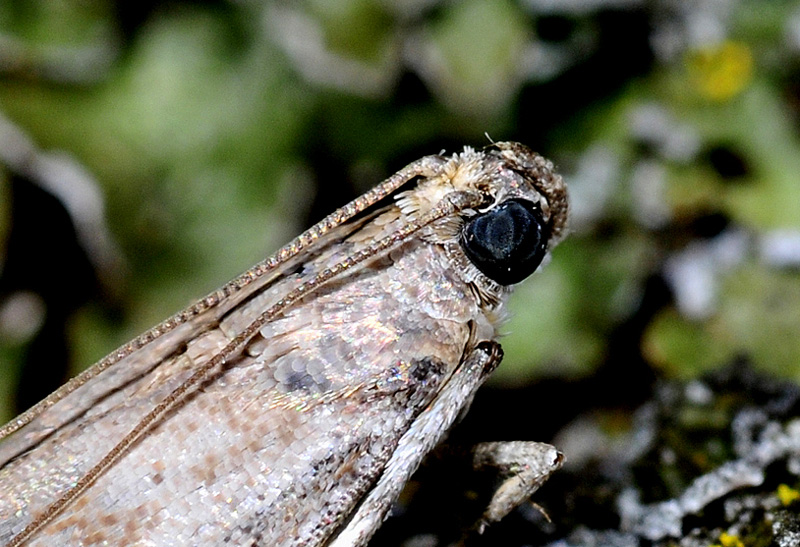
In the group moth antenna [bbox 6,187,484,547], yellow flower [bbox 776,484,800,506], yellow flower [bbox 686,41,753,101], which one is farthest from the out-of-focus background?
moth antenna [bbox 6,187,484,547]

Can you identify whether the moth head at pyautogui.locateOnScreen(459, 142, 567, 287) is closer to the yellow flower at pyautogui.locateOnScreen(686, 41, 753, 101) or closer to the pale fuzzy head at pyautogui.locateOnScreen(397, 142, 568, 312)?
the pale fuzzy head at pyautogui.locateOnScreen(397, 142, 568, 312)

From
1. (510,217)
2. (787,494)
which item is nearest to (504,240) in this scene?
(510,217)

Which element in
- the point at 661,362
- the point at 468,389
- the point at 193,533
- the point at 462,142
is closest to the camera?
the point at 193,533

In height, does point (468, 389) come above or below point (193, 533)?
above

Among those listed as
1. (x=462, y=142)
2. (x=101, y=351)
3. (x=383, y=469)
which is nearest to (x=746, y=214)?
(x=462, y=142)

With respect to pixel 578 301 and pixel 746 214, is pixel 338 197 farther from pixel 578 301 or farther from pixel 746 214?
pixel 746 214

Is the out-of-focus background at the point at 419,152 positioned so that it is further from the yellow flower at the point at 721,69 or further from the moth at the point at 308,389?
the moth at the point at 308,389
